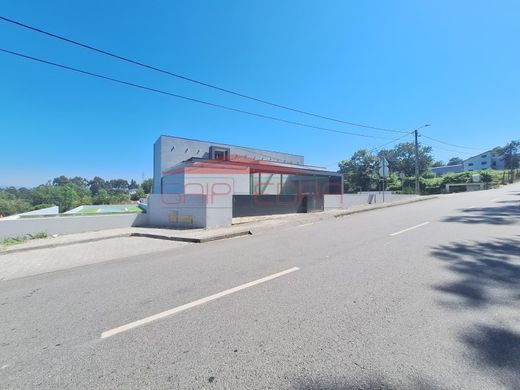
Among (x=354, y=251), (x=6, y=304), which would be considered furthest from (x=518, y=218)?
(x=6, y=304)

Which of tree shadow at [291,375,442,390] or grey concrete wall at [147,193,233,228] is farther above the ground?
grey concrete wall at [147,193,233,228]

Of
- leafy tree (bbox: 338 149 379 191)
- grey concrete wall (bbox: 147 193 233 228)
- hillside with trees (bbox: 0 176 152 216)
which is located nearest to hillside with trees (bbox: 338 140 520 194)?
leafy tree (bbox: 338 149 379 191)

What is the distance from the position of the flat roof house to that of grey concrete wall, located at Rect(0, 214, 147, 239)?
4.28 ft

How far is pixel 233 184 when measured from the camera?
573 inches

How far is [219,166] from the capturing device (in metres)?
16.0

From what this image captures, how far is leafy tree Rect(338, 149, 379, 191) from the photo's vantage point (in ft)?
141

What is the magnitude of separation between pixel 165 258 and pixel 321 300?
4.39 meters

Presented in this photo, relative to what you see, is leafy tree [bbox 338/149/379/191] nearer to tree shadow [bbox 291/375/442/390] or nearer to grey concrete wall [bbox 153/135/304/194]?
grey concrete wall [bbox 153/135/304/194]

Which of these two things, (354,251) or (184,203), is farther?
(184,203)

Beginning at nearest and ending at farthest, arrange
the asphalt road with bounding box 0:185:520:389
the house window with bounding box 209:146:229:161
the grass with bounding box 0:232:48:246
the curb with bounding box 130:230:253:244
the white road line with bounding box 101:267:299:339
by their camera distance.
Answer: the asphalt road with bounding box 0:185:520:389, the white road line with bounding box 101:267:299:339, the curb with bounding box 130:230:253:244, the grass with bounding box 0:232:48:246, the house window with bounding box 209:146:229:161

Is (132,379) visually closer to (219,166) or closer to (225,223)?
(225,223)

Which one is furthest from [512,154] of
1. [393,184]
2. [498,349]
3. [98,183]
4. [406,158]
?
[98,183]

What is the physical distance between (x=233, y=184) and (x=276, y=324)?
12.0 m

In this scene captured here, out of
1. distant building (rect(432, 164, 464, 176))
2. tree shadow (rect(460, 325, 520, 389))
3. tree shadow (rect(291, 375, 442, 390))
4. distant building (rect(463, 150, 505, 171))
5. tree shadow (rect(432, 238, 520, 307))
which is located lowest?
tree shadow (rect(291, 375, 442, 390))
